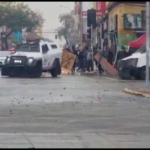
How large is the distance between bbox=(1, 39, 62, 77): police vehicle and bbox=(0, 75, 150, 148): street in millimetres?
11690

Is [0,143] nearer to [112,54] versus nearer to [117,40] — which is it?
[112,54]

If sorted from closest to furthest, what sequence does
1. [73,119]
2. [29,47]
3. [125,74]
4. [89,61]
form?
[73,119]
[125,74]
[29,47]
[89,61]

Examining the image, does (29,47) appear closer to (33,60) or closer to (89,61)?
(33,60)

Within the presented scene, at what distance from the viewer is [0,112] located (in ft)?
62.7

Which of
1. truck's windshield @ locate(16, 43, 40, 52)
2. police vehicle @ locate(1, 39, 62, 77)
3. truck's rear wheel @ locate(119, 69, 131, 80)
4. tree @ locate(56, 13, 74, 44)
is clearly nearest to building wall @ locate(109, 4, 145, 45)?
police vehicle @ locate(1, 39, 62, 77)

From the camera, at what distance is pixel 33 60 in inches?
1572

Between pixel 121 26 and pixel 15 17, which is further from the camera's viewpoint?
pixel 15 17

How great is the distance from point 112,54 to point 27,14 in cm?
4823

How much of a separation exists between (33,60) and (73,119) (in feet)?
74.2

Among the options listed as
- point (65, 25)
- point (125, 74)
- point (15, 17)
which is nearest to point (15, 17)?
point (15, 17)

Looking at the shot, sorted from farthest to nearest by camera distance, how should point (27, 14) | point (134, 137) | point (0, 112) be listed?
point (27, 14)
point (0, 112)
point (134, 137)

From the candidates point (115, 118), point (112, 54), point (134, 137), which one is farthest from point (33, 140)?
point (112, 54)

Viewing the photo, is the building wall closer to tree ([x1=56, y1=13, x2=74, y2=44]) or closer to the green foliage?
the green foliage

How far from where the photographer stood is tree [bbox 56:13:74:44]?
140600 millimetres
